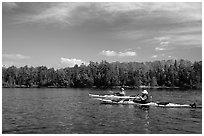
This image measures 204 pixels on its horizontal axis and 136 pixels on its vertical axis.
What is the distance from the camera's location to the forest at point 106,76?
411 feet

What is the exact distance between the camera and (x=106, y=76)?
466 ft

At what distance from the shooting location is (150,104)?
35.1 m

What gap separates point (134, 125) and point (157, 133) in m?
2.88

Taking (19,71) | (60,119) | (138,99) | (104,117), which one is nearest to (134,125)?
(104,117)

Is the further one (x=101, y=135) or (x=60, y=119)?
(x=60, y=119)

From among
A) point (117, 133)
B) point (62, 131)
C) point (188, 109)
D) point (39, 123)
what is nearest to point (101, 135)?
point (117, 133)

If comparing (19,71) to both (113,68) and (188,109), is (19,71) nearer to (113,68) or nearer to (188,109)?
(113,68)

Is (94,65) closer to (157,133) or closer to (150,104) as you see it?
(150,104)

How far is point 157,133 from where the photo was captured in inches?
814

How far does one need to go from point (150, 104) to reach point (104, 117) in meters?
9.46

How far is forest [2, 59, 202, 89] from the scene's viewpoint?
125188 millimetres

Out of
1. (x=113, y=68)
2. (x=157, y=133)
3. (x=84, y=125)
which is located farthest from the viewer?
(x=113, y=68)

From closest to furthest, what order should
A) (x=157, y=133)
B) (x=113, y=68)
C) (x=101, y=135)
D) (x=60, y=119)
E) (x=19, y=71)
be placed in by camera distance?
(x=101, y=135), (x=157, y=133), (x=60, y=119), (x=113, y=68), (x=19, y=71)

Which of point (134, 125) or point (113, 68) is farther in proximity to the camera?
point (113, 68)
